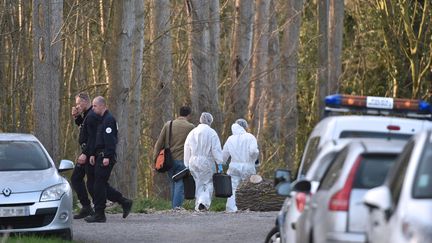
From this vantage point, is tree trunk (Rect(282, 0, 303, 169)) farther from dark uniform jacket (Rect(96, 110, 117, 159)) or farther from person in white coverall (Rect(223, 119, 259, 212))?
dark uniform jacket (Rect(96, 110, 117, 159))

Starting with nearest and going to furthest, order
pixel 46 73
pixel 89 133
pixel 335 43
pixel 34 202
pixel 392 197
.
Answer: pixel 392 197, pixel 34 202, pixel 89 133, pixel 46 73, pixel 335 43

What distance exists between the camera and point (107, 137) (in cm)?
1966

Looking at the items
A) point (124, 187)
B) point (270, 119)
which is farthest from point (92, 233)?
point (270, 119)

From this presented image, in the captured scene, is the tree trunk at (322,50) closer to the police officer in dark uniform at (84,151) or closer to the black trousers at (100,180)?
the police officer in dark uniform at (84,151)

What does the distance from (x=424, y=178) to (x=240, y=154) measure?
13.8 metres

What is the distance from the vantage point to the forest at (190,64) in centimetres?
2738

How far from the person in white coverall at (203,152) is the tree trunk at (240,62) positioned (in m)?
11.4

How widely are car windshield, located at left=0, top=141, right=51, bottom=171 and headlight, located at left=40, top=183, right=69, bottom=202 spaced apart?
0.68 m

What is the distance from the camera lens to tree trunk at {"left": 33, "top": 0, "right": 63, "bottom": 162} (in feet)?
73.0

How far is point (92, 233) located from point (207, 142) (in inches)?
170

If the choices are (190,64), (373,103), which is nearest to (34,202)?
(373,103)

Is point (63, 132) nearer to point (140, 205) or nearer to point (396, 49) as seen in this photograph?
point (140, 205)

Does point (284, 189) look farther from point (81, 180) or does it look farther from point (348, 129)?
point (81, 180)

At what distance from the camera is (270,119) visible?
139ft
